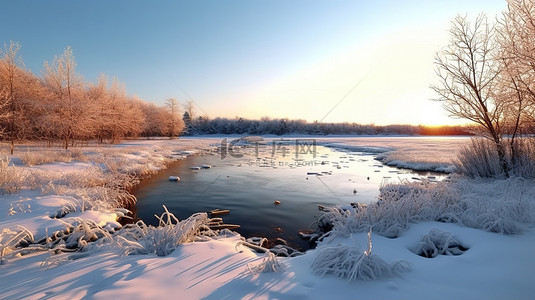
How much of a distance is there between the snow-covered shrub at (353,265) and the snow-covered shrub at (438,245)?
3.19ft

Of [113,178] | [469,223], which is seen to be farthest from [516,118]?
[113,178]

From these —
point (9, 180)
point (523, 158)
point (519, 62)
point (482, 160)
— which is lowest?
point (9, 180)

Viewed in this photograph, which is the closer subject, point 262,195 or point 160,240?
point 160,240

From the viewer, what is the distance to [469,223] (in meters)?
4.59

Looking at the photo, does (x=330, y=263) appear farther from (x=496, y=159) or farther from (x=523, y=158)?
(x=523, y=158)

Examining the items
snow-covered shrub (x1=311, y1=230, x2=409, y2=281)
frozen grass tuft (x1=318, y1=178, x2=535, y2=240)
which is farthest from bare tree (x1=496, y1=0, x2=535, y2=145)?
snow-covered shrub (x1=311, y1=230, x2=409, y2=281)

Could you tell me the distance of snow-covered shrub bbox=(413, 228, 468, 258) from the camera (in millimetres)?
3805

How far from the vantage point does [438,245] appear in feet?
13.3

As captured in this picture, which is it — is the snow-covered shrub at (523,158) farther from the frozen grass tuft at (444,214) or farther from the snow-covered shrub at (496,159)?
the frozen grass tuft at (444,214)

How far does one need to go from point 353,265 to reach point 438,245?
2112mm

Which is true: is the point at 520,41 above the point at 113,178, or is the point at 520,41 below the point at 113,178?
above

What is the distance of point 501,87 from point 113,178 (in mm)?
15643

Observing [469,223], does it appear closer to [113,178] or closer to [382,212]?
[382,212]

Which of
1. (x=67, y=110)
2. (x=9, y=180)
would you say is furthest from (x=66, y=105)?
(x=9, y=180)
